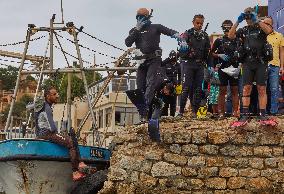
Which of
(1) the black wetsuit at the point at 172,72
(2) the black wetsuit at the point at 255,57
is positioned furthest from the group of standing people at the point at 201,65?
(1) the black wetsuit at the point at 172,72

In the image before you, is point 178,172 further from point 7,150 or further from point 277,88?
point 7,150

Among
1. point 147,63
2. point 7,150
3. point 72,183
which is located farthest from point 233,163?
point 7,150

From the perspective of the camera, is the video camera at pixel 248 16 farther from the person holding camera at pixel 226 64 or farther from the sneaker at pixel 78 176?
the sneaker at pixel 78 176

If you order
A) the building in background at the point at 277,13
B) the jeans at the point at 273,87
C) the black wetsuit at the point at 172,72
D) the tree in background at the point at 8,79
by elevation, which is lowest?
the jeans at the point at 273,87

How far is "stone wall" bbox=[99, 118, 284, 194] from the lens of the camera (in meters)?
8.00

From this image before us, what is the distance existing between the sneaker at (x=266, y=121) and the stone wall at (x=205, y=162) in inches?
3.2

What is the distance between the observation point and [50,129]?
367 inches

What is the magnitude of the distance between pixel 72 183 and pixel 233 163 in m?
3.11

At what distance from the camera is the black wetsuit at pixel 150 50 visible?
925 centimetres

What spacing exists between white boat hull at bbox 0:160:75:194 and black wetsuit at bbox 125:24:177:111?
1.89 meters

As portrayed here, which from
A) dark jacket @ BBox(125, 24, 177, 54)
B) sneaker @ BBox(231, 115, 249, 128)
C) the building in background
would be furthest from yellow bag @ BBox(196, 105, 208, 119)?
the building in background

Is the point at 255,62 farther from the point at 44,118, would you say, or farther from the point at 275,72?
the point at 44,118

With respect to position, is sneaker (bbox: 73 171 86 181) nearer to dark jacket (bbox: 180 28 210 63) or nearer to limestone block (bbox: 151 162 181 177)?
limestone block (bbox: 151 162 181 177)

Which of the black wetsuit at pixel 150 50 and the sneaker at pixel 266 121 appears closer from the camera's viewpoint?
the sneaker at pixel 266 121
